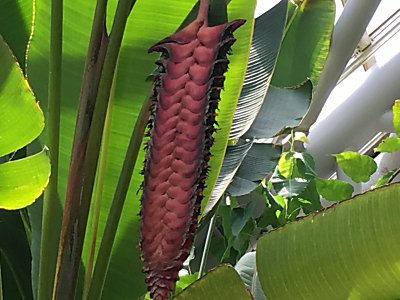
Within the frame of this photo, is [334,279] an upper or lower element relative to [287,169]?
upper

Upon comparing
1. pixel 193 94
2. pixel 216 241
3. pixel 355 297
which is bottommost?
pixel 216 241

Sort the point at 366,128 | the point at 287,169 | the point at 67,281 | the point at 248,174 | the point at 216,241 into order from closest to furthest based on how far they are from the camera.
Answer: the point at 67,281, the point at 248,174, the point at 287,169, the point at 216,241, the point at 366,128

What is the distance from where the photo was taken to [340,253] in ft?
1.48

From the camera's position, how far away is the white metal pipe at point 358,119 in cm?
236

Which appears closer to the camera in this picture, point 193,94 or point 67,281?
point 193,94

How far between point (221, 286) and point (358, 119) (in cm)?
198

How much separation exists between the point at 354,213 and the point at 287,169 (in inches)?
42.3

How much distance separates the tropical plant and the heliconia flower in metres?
0.01

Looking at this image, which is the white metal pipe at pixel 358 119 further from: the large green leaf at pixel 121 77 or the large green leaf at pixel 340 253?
the large green leaf at pixel 340 253

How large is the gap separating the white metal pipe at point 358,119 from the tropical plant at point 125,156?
117 cm

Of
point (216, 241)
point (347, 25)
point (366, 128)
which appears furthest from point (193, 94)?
point (366, 128)

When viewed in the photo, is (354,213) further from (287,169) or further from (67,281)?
(287,169)

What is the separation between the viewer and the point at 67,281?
613 millimetres

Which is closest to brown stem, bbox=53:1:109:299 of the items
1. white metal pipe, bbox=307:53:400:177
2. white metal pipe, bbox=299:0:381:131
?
white metal pipe, bbox=299:0:381:131
